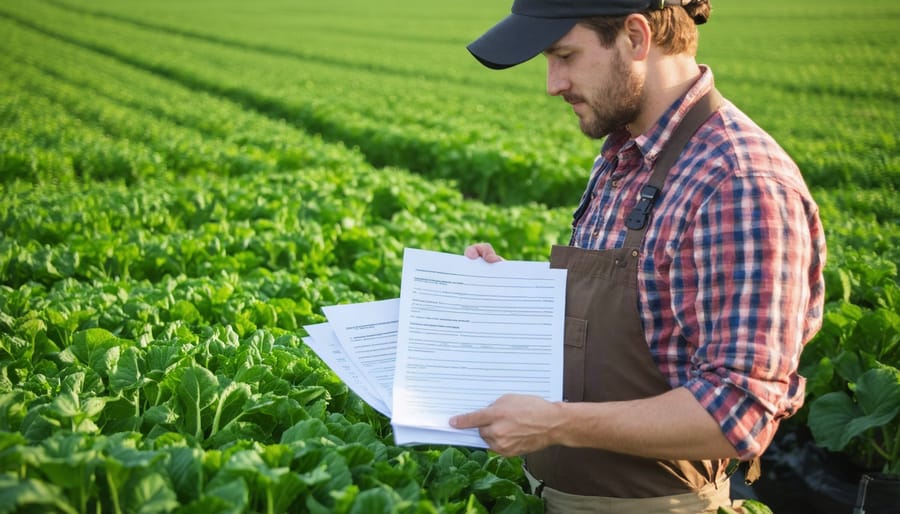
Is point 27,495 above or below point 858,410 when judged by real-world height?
above

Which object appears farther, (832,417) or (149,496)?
(832,417)

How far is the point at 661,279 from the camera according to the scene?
189cm

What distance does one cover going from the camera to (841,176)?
10.6 meters

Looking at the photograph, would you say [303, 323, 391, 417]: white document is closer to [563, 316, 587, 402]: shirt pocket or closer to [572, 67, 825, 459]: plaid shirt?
[563, 316, 587, 402]: shirt pocket

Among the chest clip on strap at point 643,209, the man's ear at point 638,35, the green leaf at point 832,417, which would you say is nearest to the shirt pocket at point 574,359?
the chest clip on strap at point 643,209

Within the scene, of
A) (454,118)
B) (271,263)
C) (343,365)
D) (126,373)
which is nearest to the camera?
(343,365)

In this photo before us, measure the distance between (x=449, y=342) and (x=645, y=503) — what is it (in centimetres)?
63

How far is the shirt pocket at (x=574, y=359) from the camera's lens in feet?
6.63

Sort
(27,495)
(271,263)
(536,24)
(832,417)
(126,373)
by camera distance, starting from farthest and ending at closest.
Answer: (271,263), (832,417), (126,373), (536,24), (27,495)

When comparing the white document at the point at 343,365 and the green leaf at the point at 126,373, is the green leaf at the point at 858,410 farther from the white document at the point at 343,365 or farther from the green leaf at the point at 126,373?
the green leaf at the point at 126,373

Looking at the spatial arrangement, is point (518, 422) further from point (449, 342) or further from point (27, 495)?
point (27, 495)

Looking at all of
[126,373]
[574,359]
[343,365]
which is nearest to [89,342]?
[126,373]

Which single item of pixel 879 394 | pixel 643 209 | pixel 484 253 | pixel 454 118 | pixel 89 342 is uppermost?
pixel 454 118

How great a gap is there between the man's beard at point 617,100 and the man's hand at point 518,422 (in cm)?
73
